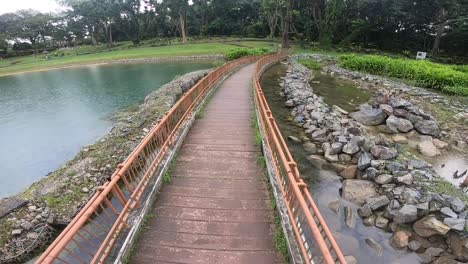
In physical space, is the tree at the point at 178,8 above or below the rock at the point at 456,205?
above

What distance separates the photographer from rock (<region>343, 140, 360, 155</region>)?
9.36 metres

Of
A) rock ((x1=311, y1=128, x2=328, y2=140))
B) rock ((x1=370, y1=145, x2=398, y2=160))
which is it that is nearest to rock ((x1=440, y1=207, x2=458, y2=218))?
rock ((x1=370, y1=145, x2=398, y2=160))

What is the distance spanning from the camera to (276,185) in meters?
5.50

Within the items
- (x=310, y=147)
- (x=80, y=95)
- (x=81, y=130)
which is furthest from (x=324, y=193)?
(x=80, y=95)

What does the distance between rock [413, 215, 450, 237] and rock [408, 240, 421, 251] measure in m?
0.27

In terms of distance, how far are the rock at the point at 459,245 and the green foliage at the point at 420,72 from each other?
54.3ft

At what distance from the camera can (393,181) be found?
7668 mm

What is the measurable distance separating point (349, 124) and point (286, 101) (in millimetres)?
5080

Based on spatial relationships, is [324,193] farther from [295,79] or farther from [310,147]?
[295,79]

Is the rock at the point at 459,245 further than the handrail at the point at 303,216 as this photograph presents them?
Yes

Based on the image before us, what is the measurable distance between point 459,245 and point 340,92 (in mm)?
14691

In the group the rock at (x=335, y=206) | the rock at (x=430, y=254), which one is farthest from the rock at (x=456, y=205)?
the rock at (x=335, y=206)

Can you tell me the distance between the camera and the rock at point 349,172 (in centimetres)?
858

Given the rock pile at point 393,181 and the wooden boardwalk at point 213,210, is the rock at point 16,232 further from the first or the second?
the rock pile at point 393,181
